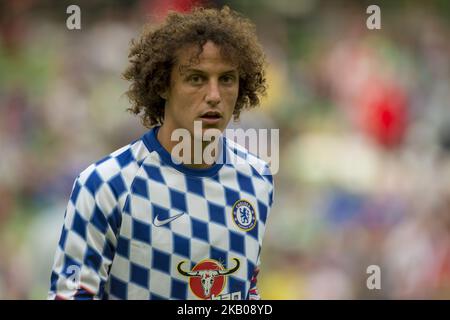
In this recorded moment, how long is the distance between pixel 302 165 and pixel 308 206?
0.33 m

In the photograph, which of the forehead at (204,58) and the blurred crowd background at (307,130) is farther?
the blurred crowd background at (307,130)

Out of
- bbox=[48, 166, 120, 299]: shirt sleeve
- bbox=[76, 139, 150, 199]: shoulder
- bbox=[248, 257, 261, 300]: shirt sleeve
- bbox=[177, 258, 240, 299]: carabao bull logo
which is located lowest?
bbox=[248, 257, 261, 300]: shirt sleeve

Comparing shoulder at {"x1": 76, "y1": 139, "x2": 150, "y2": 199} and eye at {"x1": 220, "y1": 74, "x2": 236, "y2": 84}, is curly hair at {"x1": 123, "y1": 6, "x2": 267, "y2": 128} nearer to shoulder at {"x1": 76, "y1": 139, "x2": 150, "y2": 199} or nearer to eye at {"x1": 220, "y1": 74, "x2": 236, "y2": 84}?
eye at {"x1": 220, "y1": 74, "x2": 236, "y2": 84}

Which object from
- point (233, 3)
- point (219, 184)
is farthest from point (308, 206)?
point (219, 184)

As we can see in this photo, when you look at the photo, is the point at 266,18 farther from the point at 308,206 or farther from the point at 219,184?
the point at 219,184

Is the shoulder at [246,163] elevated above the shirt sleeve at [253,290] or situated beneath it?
elevated above

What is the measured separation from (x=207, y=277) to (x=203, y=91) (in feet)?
2.31

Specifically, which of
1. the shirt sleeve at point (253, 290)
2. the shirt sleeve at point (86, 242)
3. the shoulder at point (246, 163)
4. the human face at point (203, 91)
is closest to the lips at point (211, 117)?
the human face at point (203, 91)

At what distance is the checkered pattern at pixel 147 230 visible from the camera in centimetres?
270

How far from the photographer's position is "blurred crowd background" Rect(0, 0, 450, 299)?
5879 mm

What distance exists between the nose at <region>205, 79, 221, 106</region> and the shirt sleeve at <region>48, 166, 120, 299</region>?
51 centimetres

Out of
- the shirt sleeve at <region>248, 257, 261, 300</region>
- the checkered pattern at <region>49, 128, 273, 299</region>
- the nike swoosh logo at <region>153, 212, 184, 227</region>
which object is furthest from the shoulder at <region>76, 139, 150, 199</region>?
the shirt sleeve at <region>248, 257, 261, 300</region>

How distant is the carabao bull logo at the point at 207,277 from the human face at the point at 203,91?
1.65ft

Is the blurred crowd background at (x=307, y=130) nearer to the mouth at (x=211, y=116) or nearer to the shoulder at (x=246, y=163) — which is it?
the shoulder at (x=246, y=163)
